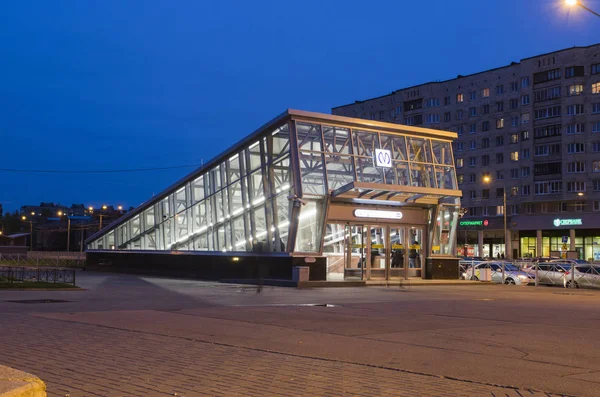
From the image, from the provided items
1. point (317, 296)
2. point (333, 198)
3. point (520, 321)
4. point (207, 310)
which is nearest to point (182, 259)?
point (333, 198)

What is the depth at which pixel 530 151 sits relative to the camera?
94.5 m

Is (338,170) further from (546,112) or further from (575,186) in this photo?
→ (546,112)

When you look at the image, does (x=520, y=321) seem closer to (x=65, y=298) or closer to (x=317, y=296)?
(x=317, y=296)

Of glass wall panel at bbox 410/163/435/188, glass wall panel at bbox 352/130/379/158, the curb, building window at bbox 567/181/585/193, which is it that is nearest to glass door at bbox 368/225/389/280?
glass wall panel at bbox 410/163/435/188

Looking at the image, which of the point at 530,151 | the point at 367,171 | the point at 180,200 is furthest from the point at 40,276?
the point at 530,151

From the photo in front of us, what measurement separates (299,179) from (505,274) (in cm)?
1472

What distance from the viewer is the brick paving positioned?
7.64 meters

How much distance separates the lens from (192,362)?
372 inches

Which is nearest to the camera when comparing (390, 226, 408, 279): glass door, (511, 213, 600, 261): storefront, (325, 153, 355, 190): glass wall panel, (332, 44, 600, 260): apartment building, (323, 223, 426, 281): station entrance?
(325, 153, 355, 190): glass wall panel

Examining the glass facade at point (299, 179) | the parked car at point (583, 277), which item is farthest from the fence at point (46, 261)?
the parked car at point (583, 277)

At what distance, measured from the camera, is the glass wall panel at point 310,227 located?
3447 centimetres

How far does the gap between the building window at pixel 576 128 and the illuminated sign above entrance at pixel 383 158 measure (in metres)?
61.5

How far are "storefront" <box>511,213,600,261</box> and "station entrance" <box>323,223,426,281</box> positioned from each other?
2019 inches

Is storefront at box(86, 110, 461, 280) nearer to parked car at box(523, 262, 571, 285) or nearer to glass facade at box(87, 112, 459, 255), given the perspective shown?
glass facade at box(87, 112, 459, 255)
